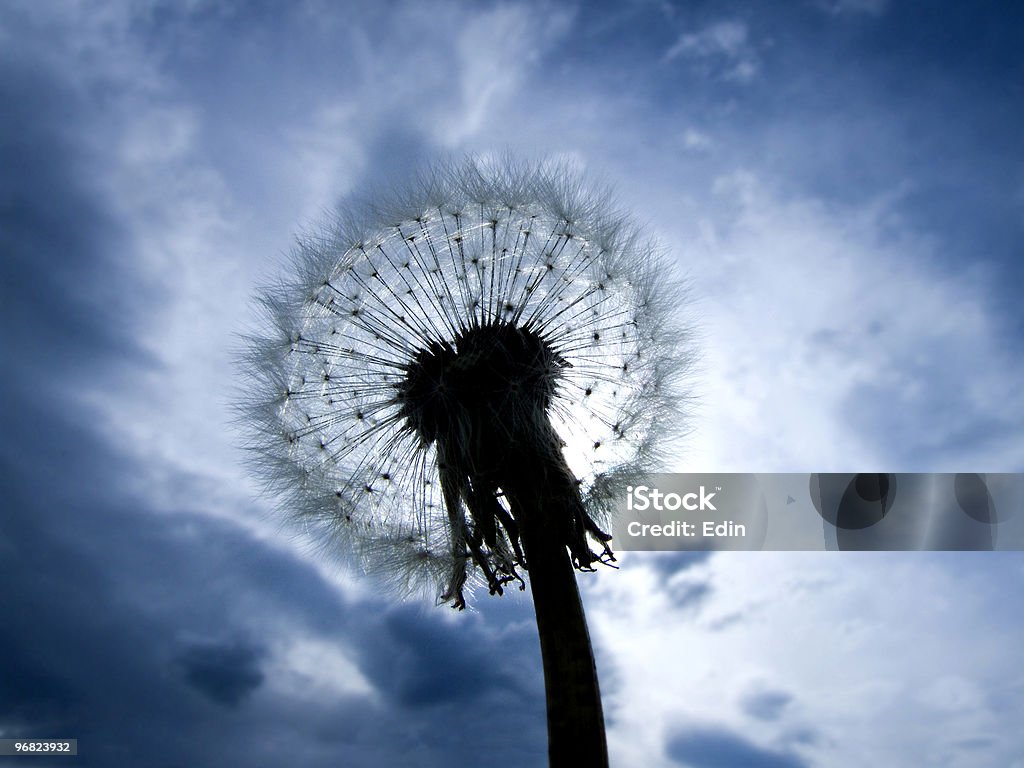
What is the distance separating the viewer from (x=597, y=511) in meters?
8.63

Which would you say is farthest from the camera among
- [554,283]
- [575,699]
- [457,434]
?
[554,283]

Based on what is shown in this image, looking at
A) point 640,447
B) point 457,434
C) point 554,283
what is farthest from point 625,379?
point 457,434

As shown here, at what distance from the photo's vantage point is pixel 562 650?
24.1 feet

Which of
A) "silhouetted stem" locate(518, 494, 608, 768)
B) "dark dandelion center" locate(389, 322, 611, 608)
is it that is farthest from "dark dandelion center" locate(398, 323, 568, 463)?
"silhouetted stem" locate(518, 494, 608, 768)

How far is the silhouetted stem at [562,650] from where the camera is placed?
22.5 feet

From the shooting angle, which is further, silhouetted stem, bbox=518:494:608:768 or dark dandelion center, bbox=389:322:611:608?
dark dandelion center, bbox=389:322:611:608

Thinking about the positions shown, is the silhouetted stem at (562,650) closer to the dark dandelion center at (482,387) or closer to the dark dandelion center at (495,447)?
the dark dandelion center at (495,447)

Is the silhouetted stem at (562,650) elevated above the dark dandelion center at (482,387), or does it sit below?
below

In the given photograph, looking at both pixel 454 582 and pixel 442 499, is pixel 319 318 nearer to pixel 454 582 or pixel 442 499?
pixel 442 499

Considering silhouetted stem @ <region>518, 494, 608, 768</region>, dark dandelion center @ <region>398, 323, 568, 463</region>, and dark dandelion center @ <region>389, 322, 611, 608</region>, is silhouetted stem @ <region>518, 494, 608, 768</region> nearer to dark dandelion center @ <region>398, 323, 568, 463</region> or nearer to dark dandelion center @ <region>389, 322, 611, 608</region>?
dark dandelion center @ <region>389, 322, 611, 608</region>

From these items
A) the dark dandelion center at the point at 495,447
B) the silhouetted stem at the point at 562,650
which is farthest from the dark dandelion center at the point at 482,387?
the silhouetted stem at the point at 562,650

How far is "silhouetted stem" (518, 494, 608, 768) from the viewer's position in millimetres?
6871

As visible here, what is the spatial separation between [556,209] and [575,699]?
532 centimetres

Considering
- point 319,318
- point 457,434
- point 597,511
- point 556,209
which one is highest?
point 556,209
